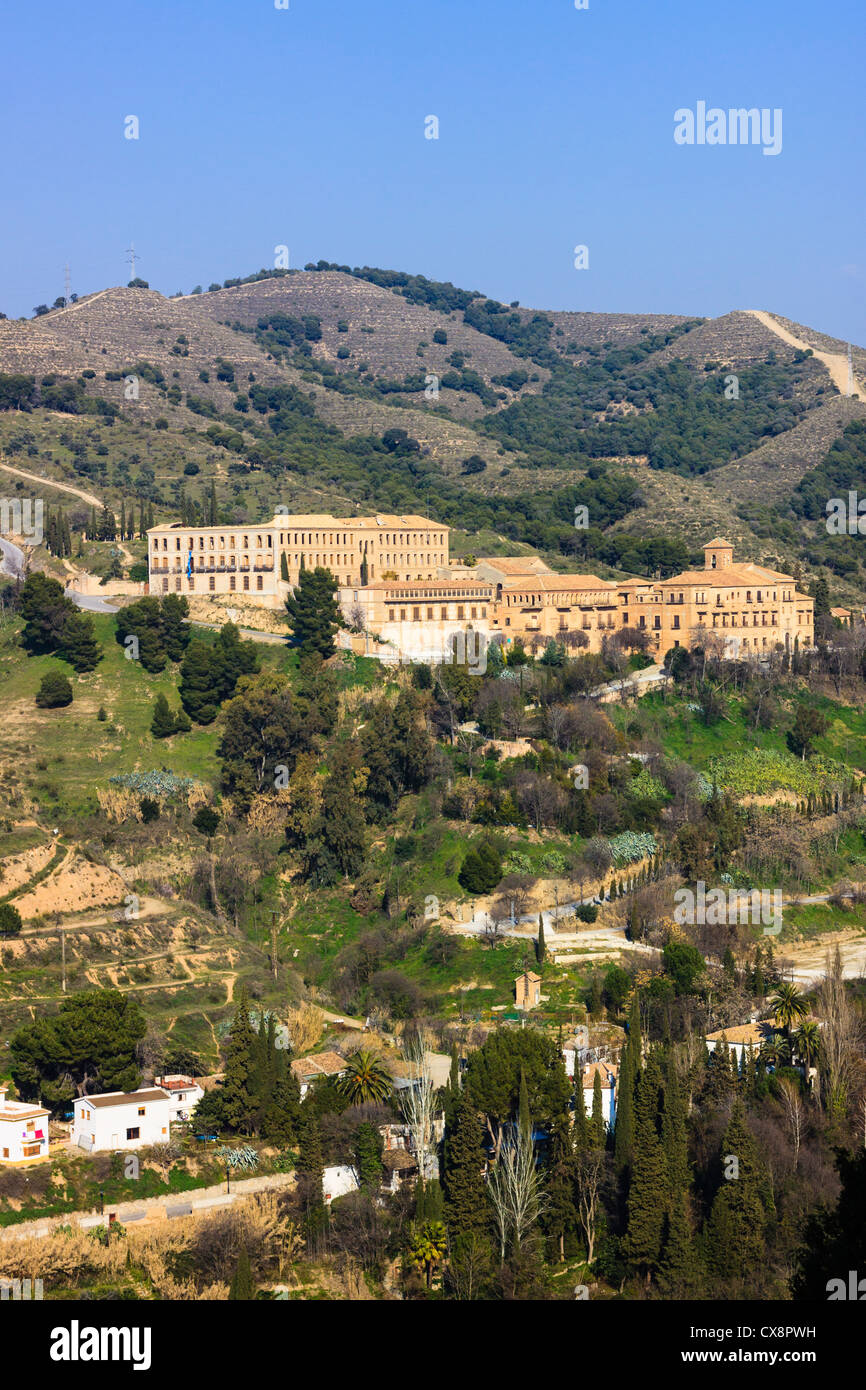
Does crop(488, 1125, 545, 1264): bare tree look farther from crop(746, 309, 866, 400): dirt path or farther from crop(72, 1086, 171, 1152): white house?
crop(746, 309, 866, 400): dirt path

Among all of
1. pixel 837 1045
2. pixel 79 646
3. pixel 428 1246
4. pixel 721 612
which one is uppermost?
pixel 721 612

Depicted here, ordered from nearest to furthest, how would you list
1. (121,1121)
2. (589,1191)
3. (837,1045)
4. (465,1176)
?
(465,1176)
(589,1191)
(121,1121)
(837,1045)

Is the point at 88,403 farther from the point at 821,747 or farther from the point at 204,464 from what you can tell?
the point at 821,747

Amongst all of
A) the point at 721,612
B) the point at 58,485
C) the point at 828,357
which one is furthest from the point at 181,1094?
the point at 828,357

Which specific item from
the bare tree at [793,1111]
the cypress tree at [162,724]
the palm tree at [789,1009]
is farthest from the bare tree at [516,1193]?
the cypress tree at [162,724]

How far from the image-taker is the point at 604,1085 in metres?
55.4

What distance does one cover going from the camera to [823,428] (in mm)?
151250

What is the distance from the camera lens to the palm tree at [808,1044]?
54.7 meters

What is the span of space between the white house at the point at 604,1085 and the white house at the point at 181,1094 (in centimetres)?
1062

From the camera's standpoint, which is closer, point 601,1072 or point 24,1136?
point 24,1136

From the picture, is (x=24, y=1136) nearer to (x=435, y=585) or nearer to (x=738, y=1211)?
(x=738, y=1211)

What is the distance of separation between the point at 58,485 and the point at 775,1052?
66606 millimetres

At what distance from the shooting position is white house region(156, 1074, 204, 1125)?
54.4 meters
